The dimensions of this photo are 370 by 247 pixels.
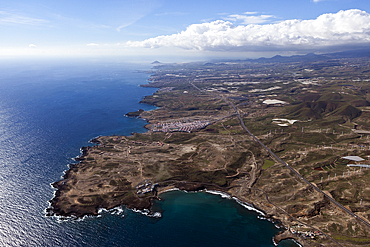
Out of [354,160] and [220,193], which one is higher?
[354,160]

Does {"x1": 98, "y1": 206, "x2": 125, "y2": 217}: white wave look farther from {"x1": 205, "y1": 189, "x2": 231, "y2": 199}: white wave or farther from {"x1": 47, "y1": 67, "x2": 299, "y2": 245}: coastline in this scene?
{"x1": 205, "y1": 189, "x2": 231, "y2": 199}: white wave

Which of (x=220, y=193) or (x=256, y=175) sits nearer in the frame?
(x=220, y=193)

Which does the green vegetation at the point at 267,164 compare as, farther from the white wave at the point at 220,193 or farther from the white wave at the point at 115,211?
the white wave at the point at 115,211

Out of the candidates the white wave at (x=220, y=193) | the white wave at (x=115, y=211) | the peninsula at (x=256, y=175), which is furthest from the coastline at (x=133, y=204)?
the white wave at (x=220, y=193)

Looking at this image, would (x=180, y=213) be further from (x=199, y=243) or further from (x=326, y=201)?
(x=326, y=201)

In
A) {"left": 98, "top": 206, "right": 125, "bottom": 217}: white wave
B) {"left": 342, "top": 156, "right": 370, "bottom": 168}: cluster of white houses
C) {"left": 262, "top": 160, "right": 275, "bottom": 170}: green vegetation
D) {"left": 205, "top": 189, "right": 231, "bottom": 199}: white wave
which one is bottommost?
{"left": 205, "top": 189, "right": 231, "bottom": 199}: white wave

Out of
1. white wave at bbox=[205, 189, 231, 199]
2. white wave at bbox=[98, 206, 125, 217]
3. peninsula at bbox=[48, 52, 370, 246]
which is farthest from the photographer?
white wave at bbox=[205, 189, 231, 199]

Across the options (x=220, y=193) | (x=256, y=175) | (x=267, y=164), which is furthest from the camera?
(x=267, y=164)

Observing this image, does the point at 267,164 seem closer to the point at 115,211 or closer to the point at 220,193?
the point at 220,193

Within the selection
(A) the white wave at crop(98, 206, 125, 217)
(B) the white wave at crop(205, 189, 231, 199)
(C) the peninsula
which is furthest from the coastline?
(B) the white wave at crop(205, 189, 231, 199)

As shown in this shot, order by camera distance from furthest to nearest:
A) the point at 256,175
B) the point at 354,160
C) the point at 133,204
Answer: the point at 354,160
the point at 256,175
the point at 133,204

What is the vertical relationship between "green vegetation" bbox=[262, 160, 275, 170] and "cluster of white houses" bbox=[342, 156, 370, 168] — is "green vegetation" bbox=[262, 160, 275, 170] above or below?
below

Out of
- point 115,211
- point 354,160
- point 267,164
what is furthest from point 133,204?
point 354,160
